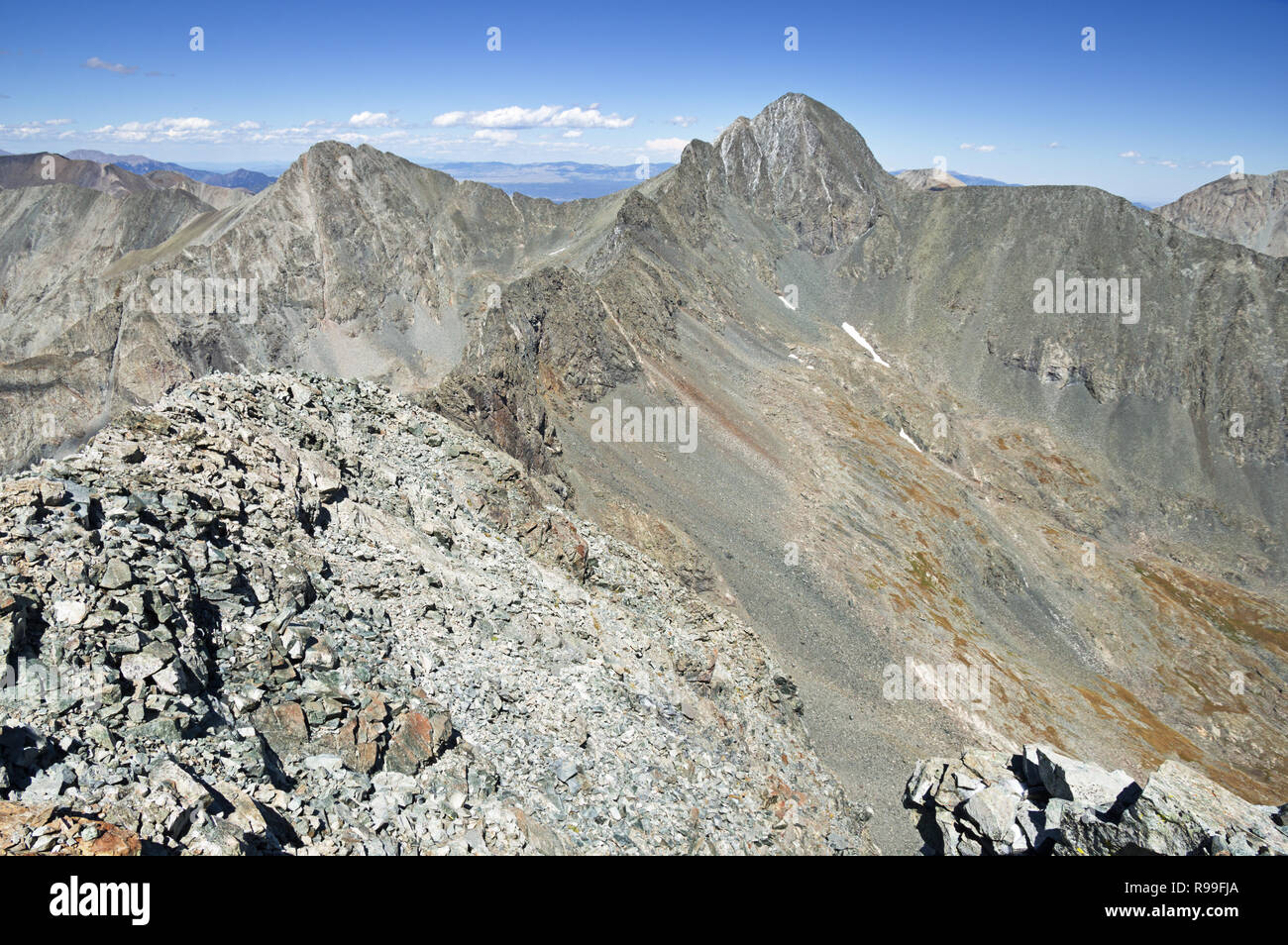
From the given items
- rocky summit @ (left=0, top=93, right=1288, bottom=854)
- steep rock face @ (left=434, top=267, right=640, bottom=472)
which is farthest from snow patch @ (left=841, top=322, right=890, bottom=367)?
steep rock face @ (left=434, top=267, right=640, bottom=472)

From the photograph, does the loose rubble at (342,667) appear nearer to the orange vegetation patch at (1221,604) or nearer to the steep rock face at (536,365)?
the steep rock face at (536,365)

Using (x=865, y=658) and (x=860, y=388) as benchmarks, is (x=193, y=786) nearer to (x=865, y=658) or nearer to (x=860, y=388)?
(x=865, y=658)

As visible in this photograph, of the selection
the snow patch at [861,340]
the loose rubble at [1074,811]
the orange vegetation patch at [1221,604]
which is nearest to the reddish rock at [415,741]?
the loose rubble at [1074,811]

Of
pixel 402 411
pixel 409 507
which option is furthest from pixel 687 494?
pixel 409 507

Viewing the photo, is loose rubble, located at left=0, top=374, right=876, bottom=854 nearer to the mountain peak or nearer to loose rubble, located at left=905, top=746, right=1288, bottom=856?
loose rubble, located at left=905, top=746, right=1288, bottom=856

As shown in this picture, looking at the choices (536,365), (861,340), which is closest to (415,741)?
(536,365)
